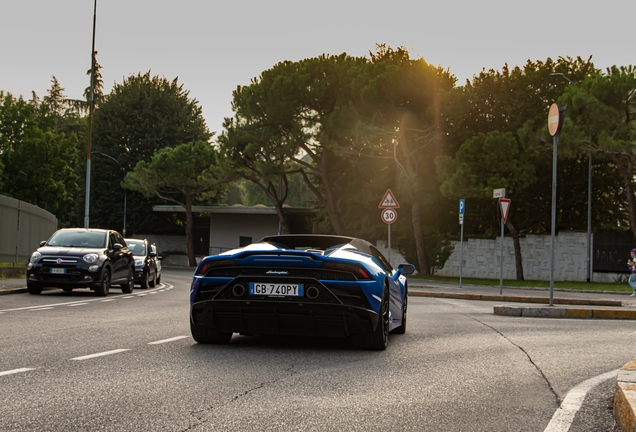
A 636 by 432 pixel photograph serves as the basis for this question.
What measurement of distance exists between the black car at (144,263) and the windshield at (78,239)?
5.00m

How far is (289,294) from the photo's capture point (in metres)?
8.05

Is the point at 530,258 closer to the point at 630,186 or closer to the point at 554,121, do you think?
the point at 630,186

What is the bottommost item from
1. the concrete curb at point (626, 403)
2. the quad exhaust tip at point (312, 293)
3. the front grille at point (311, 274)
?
the concrete curb at point (626, 403)

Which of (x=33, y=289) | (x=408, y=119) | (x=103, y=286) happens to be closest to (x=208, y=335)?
(x=103, y=286)

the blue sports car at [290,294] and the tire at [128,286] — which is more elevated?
the blue sports car at [290,294]

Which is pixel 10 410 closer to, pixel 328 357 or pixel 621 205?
pixel 328 357

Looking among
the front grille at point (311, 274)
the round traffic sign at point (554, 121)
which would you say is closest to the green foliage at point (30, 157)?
the round traffic sign at point (554, 121)

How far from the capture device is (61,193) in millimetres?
56531

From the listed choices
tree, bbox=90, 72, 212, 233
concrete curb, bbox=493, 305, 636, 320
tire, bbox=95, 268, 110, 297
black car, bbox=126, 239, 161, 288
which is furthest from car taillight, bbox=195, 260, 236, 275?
tree, bbox=90, 72, 212, 233

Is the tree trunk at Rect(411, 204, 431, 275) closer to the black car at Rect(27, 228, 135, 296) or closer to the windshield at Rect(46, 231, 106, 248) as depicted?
the black car at Rect(27, 228, 135, 296)

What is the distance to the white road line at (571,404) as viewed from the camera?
5.05m

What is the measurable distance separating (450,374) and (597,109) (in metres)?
26.4

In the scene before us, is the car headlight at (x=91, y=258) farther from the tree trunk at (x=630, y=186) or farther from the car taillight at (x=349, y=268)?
the tree trunk at (x=630, y=186)

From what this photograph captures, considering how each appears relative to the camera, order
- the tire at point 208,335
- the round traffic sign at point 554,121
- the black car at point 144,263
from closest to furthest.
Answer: the tire at point 208,335, the round traffic sign at point 554,121, the black car at point 144,263
